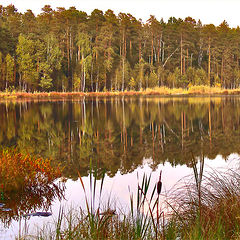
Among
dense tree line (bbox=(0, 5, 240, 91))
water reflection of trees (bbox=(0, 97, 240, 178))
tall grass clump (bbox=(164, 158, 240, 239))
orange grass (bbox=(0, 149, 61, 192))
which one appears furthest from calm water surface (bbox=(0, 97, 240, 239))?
dense tree line (bbox=(0, 5, 240, 91))

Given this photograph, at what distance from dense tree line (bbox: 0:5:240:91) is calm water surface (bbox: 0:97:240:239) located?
32493mm

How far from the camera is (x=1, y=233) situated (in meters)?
5.23

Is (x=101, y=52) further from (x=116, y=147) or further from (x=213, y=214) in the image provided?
(x=213, y=214)

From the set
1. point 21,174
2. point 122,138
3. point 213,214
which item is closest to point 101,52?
point 122,138

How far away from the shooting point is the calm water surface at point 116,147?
267 inches

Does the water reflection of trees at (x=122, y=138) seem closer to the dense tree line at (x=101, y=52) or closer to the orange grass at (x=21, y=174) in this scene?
the orange grass at (x=21, y=174)

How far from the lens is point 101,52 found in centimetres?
6481

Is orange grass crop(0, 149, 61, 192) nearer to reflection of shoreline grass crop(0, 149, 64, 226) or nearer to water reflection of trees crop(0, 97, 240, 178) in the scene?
reflection of shoreline grass crop(0, 149, 64, 226)

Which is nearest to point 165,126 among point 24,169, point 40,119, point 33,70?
point 40,119

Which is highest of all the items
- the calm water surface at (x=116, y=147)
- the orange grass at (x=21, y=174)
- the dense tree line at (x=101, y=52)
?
the dense tree line at (x=101, y=52)

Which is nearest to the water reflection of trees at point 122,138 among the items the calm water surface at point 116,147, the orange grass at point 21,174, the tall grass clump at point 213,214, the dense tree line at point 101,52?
the calm water surface at point 116,147

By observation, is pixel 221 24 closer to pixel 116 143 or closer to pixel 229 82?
pixel 229 82

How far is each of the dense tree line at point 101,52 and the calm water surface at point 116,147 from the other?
32.5 metres

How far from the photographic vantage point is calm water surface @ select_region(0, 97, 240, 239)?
22.3 ft
